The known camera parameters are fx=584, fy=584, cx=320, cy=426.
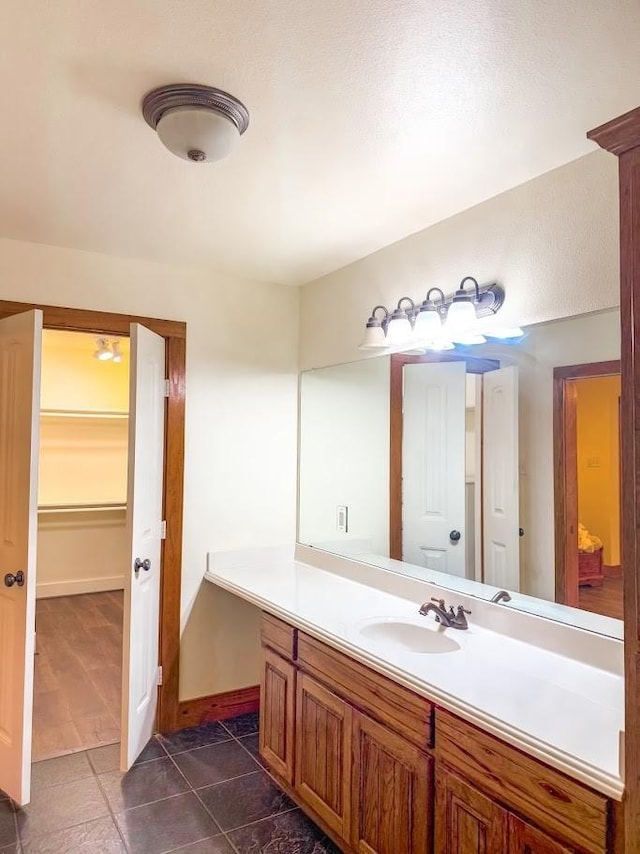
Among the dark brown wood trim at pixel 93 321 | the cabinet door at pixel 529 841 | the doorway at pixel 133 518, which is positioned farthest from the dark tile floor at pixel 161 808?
the dark brown wood trim at pixel 93 321

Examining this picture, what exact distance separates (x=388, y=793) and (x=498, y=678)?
1.65 ft

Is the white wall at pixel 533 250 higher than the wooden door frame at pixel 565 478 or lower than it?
higher

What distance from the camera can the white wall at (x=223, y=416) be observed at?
301cm

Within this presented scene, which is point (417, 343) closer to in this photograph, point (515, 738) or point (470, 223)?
point (470, 223)

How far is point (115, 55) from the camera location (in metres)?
1.40

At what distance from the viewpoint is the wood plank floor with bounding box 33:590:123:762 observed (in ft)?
9.75

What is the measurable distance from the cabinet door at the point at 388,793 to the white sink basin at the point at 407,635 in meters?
0.34

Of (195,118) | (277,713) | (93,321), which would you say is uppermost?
(195,118)

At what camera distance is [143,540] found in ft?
8.98

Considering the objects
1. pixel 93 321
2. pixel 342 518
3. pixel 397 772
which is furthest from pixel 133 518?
pixel 397 772

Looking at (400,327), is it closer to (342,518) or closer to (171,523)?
(342,518)

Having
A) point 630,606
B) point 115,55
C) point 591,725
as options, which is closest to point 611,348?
point 630,606

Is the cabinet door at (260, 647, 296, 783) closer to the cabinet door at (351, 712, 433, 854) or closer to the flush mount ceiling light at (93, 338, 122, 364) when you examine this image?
the cabinet door at (351, 712, 433, 854)

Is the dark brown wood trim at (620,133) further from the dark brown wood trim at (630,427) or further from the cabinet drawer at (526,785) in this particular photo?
the cabinet drawer at (526,785)
